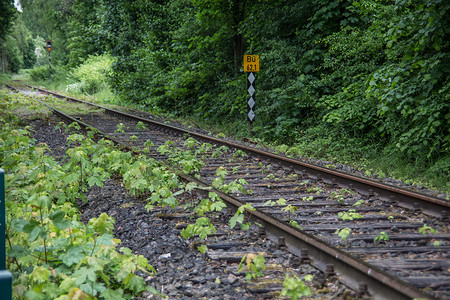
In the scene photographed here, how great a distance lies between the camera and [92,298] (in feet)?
8.82

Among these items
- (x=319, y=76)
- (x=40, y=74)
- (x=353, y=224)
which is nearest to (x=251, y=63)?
(x=319, y=76)

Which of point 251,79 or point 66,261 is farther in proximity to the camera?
point 251,79

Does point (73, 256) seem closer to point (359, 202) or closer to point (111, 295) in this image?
point (111, 295)

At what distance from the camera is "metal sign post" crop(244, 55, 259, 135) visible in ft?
37.8

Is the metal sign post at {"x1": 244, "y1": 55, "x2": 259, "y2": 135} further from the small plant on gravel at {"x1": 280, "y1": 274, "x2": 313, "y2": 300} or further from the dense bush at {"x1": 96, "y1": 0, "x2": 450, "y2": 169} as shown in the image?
the small plant on gravel at {"x1": 280, "y1": 274, "x2": 313, "y2": 300}

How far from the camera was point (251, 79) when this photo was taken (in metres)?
11.9

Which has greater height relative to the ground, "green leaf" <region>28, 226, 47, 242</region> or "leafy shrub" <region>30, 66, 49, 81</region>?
"leafy shrub" <region>30, 66, 49, 81</region>

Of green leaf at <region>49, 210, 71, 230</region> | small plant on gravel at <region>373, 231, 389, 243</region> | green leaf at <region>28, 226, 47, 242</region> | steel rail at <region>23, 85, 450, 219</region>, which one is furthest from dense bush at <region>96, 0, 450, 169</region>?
green leaf at <region>28, 226, 47, 242</region>

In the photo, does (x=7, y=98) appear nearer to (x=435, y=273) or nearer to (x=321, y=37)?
(x=321, y=37)

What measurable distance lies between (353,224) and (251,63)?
7.99 meters

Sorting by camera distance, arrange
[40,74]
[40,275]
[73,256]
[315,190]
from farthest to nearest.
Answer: [40,74]
[315,190]
[73,256]
[40,275]

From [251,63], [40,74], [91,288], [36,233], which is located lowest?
[91,288]

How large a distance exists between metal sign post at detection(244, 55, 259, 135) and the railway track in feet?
15.1

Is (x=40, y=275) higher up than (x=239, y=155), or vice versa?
(x=40, y=275)
